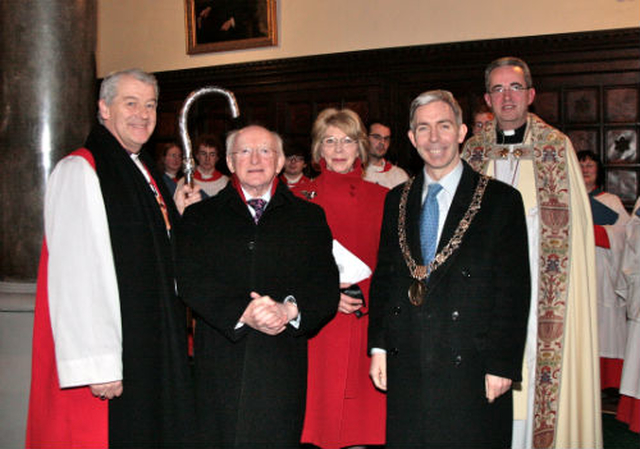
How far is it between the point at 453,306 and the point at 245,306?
0.81m

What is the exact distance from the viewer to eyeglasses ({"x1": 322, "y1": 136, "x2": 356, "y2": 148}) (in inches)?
138

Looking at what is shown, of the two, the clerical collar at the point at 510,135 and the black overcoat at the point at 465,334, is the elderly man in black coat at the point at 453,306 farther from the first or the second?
the clerical collar at the point at 510,135

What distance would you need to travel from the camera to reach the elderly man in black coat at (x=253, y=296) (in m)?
2.62

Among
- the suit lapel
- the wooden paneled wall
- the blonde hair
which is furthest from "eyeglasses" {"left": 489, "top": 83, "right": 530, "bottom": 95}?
the wooden paneled wall

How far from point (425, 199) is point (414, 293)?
1.33 feet

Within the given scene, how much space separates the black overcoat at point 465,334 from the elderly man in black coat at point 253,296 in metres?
0.43

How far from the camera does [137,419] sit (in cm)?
256

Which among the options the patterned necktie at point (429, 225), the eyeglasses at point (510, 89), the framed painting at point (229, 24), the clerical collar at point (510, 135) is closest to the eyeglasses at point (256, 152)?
the patterned necktie at point (429, 225)

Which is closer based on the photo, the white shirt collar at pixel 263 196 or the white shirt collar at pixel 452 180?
the white shirt collar at pixel 452 180

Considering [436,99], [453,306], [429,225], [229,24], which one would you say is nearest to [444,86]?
[229,24]

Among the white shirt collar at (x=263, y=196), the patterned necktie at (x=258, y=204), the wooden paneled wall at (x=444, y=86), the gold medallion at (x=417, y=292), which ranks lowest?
the gold medallion at (x=417, y=292)

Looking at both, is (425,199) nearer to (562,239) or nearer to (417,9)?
(562,239)

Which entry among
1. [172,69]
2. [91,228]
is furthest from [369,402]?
[172,69]

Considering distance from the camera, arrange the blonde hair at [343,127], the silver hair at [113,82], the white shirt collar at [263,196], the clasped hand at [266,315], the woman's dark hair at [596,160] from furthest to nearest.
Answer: the woman's dark hair at [596,160] < the blonde hair at [343,127] < the white shirt collar at [263,196] < the silver hair at [113,82] < the clasped hand at [266,315]
